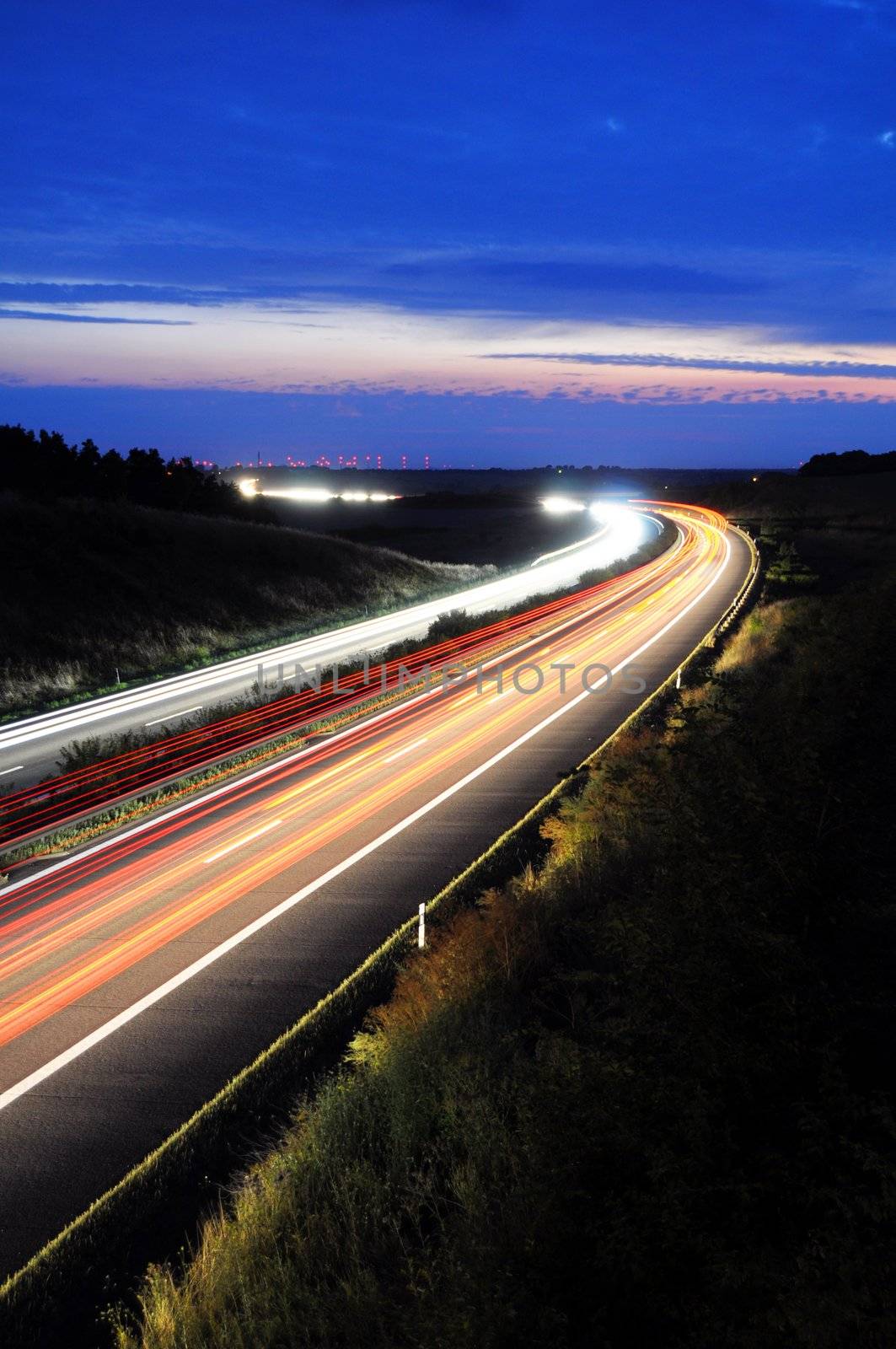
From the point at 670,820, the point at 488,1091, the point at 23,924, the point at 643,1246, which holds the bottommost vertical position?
the point at 23,924

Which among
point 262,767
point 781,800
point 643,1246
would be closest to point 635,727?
point 262,767

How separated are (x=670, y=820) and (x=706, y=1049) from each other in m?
3.21

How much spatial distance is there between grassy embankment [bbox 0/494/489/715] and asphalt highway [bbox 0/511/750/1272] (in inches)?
622

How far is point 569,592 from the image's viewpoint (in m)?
54.4

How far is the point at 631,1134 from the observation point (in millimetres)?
5902

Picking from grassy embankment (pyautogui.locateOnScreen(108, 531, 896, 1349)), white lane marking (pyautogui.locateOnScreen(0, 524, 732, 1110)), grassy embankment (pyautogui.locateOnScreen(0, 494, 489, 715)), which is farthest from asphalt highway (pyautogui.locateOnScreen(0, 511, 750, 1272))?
grassy embankment (pyautogui.locateOnScreen(0, 494, 489, 715))

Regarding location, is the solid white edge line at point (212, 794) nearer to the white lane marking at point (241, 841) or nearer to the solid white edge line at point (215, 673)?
the white lane marking at point (241, 841)

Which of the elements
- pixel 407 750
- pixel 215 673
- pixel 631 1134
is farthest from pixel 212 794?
pixel 215 673

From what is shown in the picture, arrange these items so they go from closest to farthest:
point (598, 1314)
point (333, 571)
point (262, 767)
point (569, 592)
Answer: point (598, 1314)
point (262, 767)
point (569, 592)
point (333, 571)

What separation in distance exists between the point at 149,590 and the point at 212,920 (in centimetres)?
3504

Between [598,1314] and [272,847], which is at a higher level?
[598,1314]

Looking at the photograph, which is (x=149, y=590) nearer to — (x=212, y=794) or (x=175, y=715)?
(x=175, y=715)

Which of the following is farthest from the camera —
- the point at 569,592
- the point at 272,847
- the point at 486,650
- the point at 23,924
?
the point at 569,592

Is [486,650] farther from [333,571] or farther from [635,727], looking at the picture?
[333,571]
